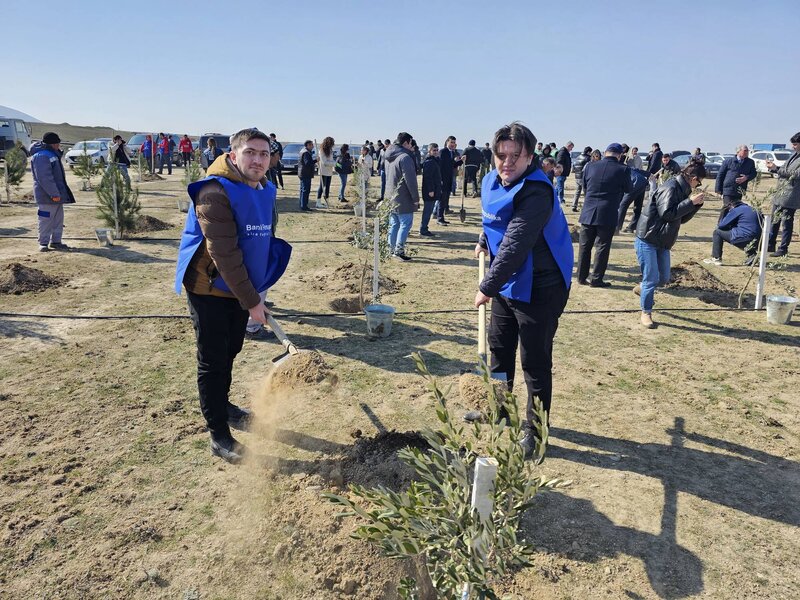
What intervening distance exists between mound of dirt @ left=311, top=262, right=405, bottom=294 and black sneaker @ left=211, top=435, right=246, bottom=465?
378 centimetres

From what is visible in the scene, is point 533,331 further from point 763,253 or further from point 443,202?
point 443,202

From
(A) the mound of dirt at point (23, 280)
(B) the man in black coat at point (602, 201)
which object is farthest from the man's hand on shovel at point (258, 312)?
(B) the man in black coat at point (602, 201)

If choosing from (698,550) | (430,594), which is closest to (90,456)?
(430,594)

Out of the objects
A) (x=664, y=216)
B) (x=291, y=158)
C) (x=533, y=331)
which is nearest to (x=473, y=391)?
(x=533, y=331)

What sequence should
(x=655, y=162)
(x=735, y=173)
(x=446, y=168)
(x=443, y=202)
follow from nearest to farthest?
(x=735, y=173) → (x=446, y=168) → (x=443, y=202) → (x=655, y=162)

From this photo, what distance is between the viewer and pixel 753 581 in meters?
2.52

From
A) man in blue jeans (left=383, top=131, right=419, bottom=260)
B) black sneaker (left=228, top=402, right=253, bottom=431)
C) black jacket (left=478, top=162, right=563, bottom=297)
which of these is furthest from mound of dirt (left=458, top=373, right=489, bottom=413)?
man in blue jeans (left=383, top=131, right=419, bottom=260)

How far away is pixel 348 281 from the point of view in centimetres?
746

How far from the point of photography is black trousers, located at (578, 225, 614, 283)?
7.26 metres

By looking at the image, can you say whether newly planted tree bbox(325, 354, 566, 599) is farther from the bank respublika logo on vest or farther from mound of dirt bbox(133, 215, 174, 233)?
mound of dirt bbox(133, 215, 174, 233)

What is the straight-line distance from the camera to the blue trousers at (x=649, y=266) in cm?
566

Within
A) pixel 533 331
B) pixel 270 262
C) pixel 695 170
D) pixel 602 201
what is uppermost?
pixel 695 170

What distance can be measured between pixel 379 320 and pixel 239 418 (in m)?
1.88

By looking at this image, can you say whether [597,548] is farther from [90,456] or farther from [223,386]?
[90,456]
